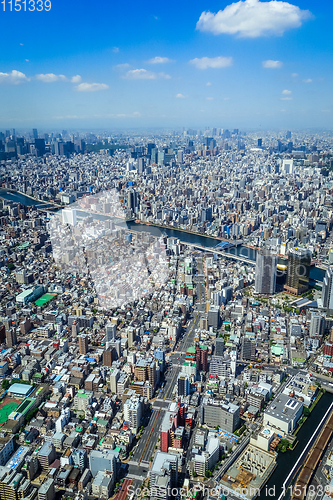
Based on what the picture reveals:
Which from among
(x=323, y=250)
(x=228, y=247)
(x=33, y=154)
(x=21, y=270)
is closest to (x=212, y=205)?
(x=228, y=247)

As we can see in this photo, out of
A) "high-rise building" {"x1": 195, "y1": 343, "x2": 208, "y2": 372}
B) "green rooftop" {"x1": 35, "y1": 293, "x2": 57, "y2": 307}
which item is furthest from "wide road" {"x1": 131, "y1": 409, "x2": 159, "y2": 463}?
"green rooftop" {"x1": 35, "y1": 293, "x2": 57, "y2": 307}

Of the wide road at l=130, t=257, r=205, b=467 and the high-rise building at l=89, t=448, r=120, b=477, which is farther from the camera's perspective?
the wide road at l=130, t=257, r=205, b=467

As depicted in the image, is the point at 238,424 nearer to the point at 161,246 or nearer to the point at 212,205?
the point at 161,246

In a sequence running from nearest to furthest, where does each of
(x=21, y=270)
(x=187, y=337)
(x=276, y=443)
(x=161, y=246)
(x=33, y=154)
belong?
(x=276, y=443) < (x=187, y=337) < (x=21, y=270) < (x=161, y=246) < (x=33, y=154)

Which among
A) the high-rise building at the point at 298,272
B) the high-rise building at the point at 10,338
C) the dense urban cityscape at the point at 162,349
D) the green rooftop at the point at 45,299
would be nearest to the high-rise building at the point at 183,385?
the dense urban cityscape at the point at 162,349

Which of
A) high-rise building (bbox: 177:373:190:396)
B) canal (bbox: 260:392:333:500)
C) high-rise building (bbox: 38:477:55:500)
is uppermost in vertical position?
high-rise building (bbox: 177:373:190:396)

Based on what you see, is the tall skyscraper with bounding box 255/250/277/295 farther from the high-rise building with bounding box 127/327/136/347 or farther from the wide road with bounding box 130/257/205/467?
the high-rise building with bounding box 127/327/136/347

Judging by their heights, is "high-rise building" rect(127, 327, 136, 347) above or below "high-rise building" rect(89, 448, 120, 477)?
above
